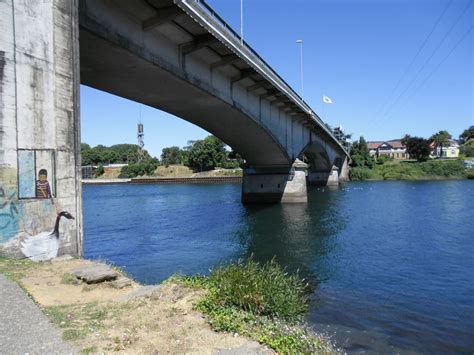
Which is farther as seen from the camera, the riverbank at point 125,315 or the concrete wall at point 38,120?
the concrete wall at point 38,120

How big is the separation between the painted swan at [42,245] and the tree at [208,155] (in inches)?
4949

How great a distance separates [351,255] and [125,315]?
1657 cm

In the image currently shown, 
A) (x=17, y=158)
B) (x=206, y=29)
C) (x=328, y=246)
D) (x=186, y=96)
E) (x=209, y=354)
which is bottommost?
(x=328, y=246)

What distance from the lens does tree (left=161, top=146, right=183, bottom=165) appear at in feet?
559

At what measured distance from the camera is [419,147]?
12300cm

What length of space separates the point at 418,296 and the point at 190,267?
31.9ft

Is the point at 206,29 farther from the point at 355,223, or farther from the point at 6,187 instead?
the point at 355,223

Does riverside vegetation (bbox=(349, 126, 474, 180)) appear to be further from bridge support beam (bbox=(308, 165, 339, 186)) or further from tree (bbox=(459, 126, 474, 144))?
tree (bbox=(459, 126, 474, 144))

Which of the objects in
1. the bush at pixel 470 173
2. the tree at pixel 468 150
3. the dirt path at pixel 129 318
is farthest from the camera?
the tree at pixel 468 150

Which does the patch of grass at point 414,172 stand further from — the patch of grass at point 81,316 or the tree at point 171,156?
the patch of grass at point 81,316

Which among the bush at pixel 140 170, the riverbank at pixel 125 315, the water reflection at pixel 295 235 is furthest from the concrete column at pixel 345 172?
the riverbank at pixel 125 315

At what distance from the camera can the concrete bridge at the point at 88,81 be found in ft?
34.8

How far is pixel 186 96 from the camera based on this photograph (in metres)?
26.7

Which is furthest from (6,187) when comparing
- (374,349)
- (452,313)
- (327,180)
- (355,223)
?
(327,180)
